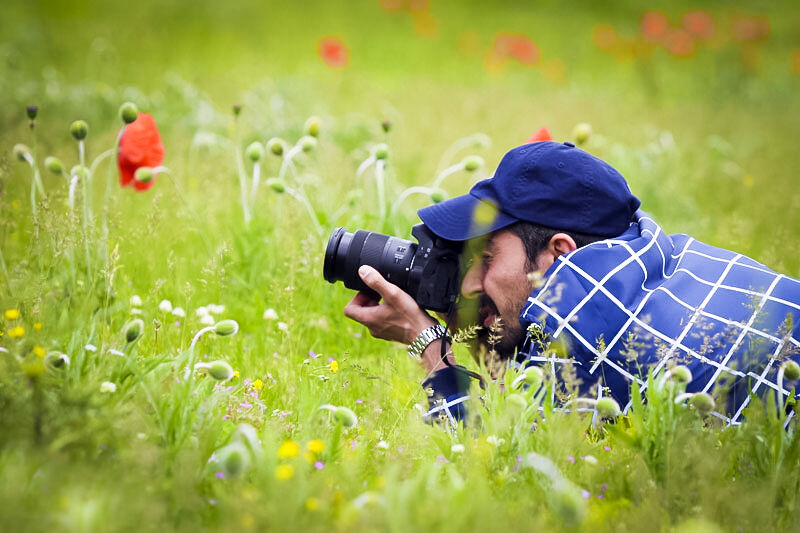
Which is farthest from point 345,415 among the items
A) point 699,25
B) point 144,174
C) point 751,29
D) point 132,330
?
point 751,29

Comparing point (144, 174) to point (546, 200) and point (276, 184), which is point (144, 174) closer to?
point (276, 184)

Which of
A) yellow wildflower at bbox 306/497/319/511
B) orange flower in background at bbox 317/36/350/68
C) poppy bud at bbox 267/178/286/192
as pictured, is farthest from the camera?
orange flower in background at bbox 317/36/350/68

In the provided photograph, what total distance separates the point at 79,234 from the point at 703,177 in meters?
4.27

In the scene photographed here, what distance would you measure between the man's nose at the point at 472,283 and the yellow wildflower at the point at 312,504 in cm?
97

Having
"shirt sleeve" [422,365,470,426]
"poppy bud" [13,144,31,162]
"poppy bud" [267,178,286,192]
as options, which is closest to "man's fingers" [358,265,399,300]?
"shirt sleeve" [422,365,470,426]

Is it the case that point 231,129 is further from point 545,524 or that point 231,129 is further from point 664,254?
point 545,524

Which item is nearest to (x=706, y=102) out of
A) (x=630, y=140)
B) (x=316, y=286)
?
(x=630, y=140)

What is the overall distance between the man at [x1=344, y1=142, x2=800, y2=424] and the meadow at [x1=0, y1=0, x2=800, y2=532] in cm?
15

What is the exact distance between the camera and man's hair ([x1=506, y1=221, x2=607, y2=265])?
2.09 meters

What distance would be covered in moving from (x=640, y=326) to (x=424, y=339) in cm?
58

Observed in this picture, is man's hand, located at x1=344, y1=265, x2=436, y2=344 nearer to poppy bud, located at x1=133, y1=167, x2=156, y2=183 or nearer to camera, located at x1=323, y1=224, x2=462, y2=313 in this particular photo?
camera, located at x1=323, y1=224, x2=462, y2=313

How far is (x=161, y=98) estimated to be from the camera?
5527mm

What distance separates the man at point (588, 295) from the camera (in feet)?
6.03

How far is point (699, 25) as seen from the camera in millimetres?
6918
